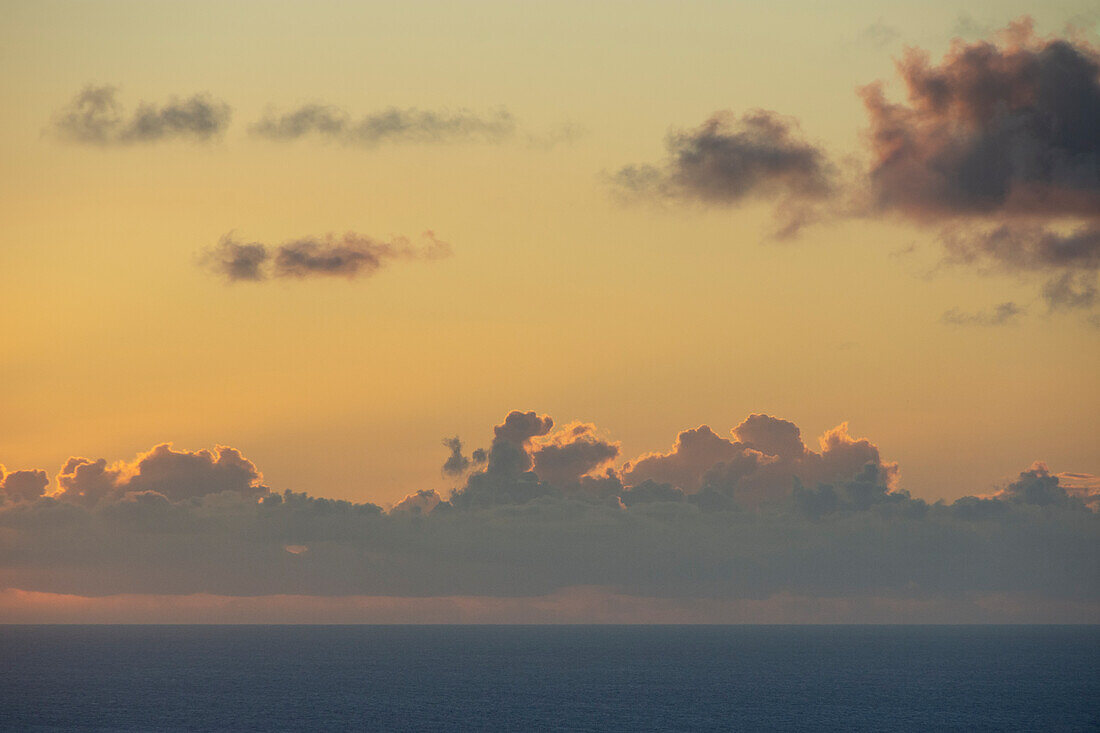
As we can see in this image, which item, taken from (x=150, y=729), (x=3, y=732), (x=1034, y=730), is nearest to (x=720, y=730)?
(x=1034, y=730)

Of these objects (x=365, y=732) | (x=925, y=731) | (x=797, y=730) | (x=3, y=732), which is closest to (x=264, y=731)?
(x=365, y=732)

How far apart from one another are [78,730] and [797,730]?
4790 inches

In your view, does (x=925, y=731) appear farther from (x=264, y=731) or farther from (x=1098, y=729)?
(x=264, y=731)

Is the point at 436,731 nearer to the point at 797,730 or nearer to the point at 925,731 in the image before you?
the point at 797,730

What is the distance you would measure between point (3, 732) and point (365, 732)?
60.6 metres

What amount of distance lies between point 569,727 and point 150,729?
7153cm

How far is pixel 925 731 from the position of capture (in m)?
200

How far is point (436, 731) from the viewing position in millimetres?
193000

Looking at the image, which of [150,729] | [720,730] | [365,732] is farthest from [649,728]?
[150,729]

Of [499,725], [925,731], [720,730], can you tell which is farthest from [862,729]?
[499,725]

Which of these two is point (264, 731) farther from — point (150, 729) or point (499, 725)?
point (499, 725)

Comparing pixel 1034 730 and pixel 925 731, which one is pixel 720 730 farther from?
pixel 1034 730

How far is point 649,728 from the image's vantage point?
197m

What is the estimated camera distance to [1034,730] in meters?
198
